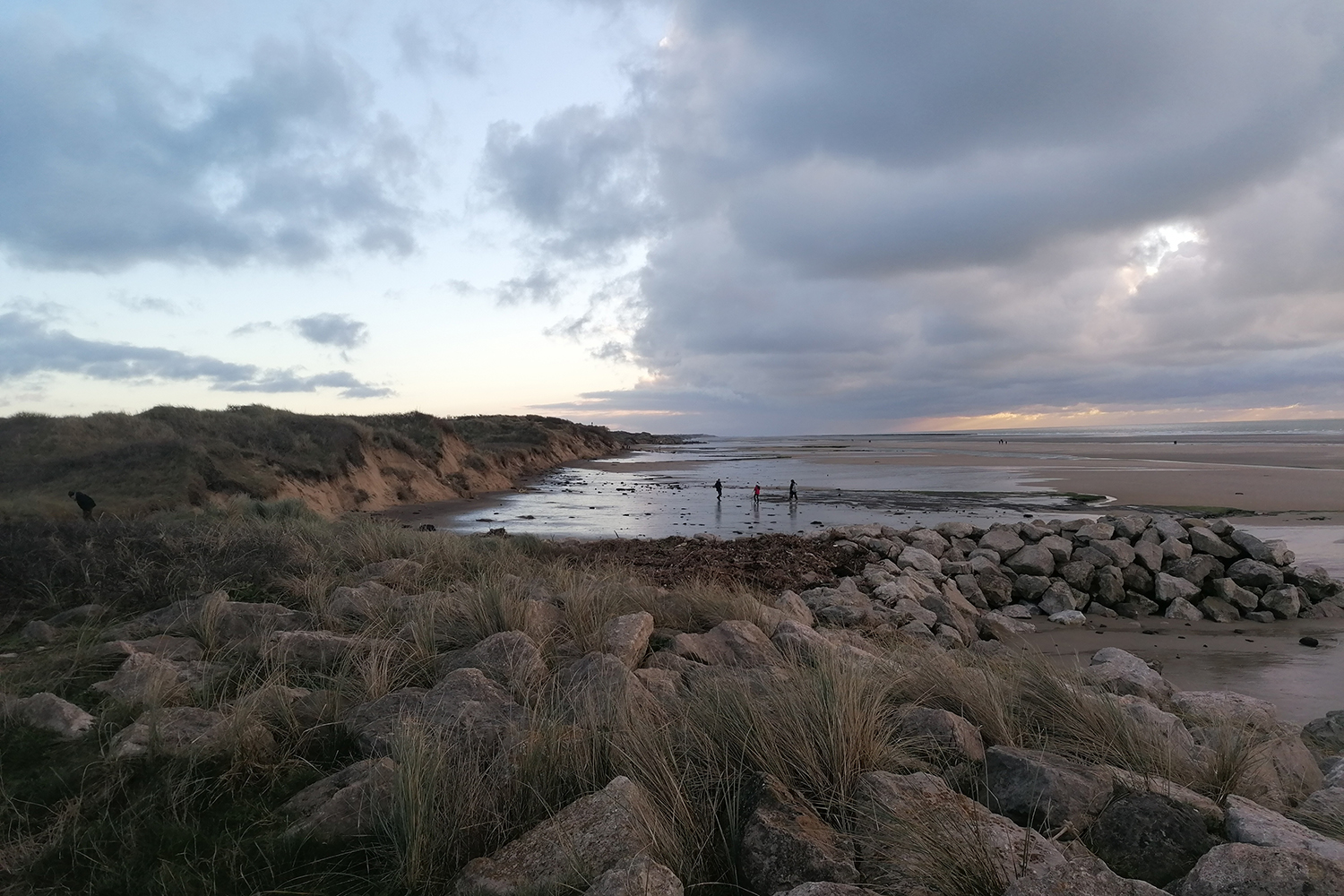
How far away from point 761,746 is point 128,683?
3.97 m

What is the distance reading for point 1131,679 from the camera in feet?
19.8

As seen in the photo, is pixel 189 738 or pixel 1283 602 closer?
pixel 189 738

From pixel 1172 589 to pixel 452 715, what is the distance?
489 inches

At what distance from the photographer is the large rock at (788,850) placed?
272 centimetres

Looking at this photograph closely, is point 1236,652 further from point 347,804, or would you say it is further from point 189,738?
point 189,738

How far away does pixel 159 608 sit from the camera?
665 cm

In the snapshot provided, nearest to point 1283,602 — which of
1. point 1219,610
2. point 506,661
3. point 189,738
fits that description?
point 1219,610

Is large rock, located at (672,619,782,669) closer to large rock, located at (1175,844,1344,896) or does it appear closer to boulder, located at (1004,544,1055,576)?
large rock, located at (1175,844,1344,896)

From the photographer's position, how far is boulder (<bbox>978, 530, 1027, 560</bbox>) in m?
13.7

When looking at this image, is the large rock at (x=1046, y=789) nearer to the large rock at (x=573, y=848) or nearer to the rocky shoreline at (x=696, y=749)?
the rocky shoreline at (x=696, y=749)

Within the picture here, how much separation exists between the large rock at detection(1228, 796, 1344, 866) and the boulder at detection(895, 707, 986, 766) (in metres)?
1.04

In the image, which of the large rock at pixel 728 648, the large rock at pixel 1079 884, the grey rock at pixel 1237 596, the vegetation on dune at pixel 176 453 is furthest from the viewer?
the vegetation on dune at pixel 176 453

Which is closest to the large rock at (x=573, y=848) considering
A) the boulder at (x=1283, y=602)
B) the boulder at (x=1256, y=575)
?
the boulder at (x=1283, y=602)

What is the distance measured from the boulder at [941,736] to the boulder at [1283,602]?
425 inches
